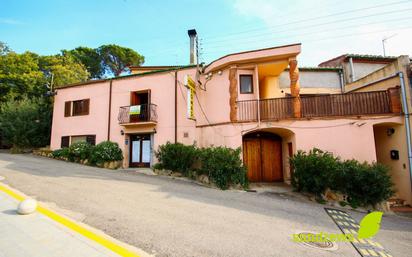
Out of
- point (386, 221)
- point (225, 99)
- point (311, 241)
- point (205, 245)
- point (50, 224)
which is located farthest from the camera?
point (225, 99)

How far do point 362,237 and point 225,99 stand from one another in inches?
333

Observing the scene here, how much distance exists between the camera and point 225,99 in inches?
462

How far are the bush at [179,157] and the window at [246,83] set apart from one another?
14.7 feet

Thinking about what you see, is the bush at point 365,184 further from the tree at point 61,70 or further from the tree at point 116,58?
the tree at point 116,58

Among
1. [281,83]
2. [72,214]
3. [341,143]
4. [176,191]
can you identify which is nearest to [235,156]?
[176,191]

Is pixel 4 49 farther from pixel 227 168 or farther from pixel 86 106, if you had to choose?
pixel 227 168

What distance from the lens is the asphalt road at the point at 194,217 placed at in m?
3.94

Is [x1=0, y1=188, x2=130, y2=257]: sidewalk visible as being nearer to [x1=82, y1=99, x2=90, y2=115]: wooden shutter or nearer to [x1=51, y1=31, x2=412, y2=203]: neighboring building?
[x1=51, y1=31, x2=412, y2=203]: neighboring building

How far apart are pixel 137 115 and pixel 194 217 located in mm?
10460

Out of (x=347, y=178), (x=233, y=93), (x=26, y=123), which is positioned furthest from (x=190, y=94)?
(x=26, y=123)

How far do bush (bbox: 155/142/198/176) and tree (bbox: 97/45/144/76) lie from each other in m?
22.4

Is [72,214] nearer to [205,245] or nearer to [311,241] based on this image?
[205,245]

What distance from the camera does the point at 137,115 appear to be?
14.2 m

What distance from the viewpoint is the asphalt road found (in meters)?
3.94
